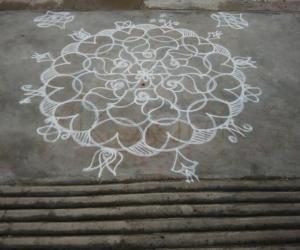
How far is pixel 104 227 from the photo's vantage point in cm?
255

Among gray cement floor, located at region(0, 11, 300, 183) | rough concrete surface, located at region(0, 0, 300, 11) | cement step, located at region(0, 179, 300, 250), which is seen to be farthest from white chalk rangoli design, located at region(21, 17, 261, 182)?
rough concrete surface, located at region(0, 0, 300, 11)

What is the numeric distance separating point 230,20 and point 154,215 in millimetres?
2796

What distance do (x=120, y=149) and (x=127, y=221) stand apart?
64 cm

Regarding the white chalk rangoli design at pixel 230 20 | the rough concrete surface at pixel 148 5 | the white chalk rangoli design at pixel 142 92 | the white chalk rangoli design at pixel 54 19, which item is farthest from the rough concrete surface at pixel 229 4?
the white chalk rangoli design at pixel 54 19

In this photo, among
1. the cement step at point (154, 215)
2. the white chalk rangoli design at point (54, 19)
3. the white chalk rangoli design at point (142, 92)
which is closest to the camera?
the cement step at point (154, 215)

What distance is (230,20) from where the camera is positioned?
455 centimetres

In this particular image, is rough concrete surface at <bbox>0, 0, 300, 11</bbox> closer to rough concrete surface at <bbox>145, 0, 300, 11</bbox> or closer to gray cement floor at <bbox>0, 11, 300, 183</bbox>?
rough concrete surface at <bbox>145, 0, 300, 11</bbox>

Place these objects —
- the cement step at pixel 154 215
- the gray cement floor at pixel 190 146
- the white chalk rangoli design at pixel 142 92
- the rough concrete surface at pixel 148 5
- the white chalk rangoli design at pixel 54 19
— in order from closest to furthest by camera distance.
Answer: the cement step at pixel 154 215 → the gray cement floor at pixel 190 146 → the white chalk rangoli design at pixel 142 92 → the white chalk rangoli design at pixel 54 19 → the rough concrete surface at pixel 148 5

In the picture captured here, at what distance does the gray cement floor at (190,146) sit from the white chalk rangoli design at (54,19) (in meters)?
0.07

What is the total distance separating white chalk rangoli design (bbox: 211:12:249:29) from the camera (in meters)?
4.45

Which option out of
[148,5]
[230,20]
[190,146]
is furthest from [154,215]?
[148,5]

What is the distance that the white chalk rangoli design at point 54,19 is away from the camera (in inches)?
173

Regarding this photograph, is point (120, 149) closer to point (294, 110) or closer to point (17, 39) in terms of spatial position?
point (294, 110)

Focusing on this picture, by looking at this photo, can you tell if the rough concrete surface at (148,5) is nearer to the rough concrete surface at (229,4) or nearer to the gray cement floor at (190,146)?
the rough concrete surface at (229,4)
